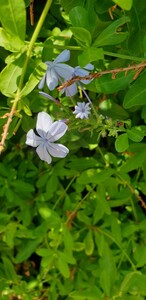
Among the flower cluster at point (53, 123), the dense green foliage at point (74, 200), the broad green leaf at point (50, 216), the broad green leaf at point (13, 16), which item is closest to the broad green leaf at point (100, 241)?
the dense green foliage at point (74, 200)

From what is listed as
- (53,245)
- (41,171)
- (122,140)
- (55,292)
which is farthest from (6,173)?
(122,140)

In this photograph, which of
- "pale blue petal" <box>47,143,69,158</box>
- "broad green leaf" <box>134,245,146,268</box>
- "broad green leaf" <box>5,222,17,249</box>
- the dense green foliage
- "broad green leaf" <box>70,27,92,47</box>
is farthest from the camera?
"broad green leaf" <box>5,222,17,249</box>

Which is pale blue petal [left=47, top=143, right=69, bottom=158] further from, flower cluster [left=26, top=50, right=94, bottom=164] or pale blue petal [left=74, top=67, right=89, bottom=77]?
pale blue petal [left=74, top=67, right=89, bottom=77]

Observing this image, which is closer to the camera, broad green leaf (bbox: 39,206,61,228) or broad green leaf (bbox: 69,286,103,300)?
broad green leaf (bbox: 69,286,103,300)

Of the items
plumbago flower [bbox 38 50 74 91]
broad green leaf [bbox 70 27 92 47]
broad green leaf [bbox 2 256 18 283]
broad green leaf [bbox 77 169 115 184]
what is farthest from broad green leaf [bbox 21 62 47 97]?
broad green leaf [bbox 2 256 18 283]

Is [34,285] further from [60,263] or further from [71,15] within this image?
[71,15]

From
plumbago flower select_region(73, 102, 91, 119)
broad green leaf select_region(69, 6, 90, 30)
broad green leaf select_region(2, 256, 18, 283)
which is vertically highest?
broad green leaf select_region(69, 6, 90, 30)

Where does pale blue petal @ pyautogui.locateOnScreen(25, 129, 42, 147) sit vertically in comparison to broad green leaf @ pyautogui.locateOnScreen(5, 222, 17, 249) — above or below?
above

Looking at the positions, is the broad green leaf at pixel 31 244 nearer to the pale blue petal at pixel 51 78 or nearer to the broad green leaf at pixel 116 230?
the broad green leaf at pixel 116 230
